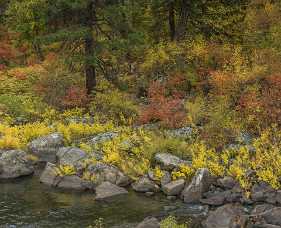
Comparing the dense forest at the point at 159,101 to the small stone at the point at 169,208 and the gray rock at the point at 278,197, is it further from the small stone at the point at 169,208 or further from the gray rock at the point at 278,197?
the small stone at the point at 169,208

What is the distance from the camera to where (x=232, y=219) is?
14781 mm

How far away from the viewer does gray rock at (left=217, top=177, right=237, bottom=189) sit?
1770 cm

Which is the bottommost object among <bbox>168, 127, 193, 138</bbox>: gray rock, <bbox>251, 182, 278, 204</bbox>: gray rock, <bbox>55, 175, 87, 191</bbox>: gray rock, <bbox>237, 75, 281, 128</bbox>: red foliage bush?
<bbox>55, 175, 87, 191</bbox>: gray rock

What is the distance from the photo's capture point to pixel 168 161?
757 inches

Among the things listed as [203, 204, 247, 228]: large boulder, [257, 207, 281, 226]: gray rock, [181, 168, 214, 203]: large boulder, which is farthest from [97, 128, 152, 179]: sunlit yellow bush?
[257, 207, 281, 226]: gray rock

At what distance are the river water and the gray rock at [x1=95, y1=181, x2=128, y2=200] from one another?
0.93ft

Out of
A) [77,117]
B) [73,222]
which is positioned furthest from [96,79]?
[73,222]

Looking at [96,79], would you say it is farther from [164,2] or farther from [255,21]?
[255,21]

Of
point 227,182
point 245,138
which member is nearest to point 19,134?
point 245,138

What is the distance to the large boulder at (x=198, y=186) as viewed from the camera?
56.7 feet

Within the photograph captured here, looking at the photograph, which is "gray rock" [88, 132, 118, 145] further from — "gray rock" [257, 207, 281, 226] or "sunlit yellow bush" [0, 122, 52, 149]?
"gray rock" [257, 207, 281, 226]

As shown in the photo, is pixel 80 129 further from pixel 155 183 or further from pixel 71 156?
pixel 155 183

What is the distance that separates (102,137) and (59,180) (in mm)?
3832

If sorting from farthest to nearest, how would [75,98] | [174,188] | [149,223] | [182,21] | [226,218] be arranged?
[182,21] < [75,98] < [174,188] < [226,218] < [149,223]
